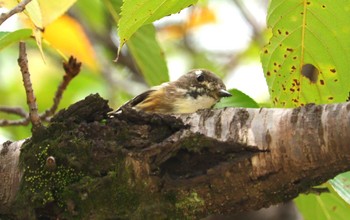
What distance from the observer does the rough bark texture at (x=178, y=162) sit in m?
2.58

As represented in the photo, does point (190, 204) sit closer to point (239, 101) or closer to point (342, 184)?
point (342, 184)

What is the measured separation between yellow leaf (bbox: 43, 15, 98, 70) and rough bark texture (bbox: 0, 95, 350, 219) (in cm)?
271

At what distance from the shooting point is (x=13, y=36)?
328 cm

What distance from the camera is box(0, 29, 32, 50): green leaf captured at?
324cm

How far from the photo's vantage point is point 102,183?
2729mm

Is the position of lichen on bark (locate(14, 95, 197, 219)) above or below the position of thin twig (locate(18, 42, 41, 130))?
below

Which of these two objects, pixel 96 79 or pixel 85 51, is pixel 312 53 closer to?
pixel 85 51

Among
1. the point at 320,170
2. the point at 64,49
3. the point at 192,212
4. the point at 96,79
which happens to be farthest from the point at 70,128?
the point at 96,79

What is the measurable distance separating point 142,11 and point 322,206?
4.68 feet

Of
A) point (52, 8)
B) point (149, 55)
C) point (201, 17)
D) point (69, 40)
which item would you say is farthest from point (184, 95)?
point (201, 17)

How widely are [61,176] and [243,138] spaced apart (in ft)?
2.25

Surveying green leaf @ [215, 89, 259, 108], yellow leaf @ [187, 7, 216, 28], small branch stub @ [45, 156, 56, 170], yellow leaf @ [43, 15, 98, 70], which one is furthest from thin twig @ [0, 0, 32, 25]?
yellow leaf @ [187, 7, 216, 28]

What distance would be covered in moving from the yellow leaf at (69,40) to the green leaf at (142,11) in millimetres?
2687

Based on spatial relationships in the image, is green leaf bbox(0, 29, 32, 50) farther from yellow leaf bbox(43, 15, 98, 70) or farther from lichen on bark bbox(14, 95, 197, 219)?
yellow leaf bbox(43, 15, 98, 70)
